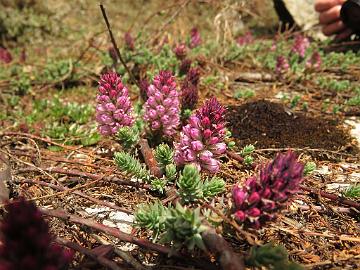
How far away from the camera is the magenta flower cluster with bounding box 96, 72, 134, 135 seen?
2.49m

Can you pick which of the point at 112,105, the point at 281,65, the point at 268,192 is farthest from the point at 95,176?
the point at 281,65

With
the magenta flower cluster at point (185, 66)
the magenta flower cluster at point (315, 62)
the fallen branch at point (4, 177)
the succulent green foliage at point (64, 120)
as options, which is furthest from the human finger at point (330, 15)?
the fallen branch at point (4, 177)

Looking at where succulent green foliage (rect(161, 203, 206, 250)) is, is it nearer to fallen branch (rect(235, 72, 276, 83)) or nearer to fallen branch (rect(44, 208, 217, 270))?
fallen branch (rect(44, 208, 217, 270))

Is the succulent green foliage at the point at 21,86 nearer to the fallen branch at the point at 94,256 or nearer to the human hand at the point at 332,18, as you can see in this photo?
the fallen branch at the point at 94,256

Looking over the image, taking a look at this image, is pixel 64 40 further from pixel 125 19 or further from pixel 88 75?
pixel 88 75

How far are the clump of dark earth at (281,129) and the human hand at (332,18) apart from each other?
2793 mm

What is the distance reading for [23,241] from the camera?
4.02 ft

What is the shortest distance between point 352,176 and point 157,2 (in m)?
6.07

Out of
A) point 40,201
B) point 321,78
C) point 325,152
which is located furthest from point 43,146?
point 321,78

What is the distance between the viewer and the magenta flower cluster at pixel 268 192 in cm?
152

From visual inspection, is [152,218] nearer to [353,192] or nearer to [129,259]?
[129,259]

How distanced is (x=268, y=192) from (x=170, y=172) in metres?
0.71

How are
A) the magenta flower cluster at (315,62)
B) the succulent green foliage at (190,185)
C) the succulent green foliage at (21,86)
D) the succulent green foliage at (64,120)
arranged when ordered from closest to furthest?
the succulent green foliage at (190,185) → the succulent green foliage at (64,120) → the succulent green foliage at (21,86) → the magenta flower cluster at (315,62)

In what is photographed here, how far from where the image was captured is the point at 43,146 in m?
3.29
